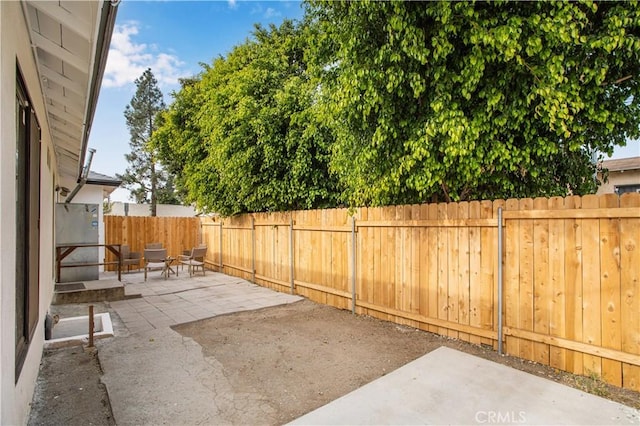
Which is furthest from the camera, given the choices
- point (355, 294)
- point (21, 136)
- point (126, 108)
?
point (126, 108)

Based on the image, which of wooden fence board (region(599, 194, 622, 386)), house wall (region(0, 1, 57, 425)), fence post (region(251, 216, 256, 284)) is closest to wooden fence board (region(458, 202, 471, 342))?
wooden fence board (region(599, 194, 622, 386))

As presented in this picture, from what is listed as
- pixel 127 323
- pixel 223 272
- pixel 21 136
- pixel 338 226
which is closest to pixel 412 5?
pixel 338 226

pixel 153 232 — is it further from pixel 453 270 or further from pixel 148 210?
pixel 148 210

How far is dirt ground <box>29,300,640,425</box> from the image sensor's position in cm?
308

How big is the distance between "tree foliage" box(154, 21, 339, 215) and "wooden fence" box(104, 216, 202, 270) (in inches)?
106

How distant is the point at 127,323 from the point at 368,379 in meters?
4.22

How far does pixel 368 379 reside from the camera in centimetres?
352

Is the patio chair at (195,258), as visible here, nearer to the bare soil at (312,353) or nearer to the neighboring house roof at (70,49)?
the bare soil at (312,353)

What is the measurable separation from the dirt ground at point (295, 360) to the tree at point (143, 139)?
25567 millimetres

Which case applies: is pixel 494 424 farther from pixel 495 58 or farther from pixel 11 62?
pixel 11 62

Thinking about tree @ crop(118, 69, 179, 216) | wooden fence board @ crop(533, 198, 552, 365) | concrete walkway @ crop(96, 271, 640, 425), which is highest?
tree @ crop(118, 69, 179, 216)

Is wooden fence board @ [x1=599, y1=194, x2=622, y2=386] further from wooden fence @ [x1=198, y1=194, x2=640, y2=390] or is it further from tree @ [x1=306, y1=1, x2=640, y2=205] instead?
tree @ [x1=306, y1=1, x2=640, y2=205]

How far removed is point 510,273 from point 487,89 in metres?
2.19

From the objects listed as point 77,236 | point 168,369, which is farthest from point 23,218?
point 77,236
